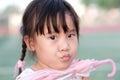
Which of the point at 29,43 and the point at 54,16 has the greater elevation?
the point at 54,16

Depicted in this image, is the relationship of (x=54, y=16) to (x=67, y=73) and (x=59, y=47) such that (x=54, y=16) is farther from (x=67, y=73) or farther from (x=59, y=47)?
(x=67, y=73)

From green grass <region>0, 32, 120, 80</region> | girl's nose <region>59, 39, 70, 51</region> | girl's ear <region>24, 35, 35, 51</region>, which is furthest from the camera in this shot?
green grass <region>0, 32, 120, 80</region>

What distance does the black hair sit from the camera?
1712 mm

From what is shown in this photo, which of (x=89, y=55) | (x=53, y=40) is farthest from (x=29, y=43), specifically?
(x=89, y=55)

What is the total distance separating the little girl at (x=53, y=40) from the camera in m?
1.71

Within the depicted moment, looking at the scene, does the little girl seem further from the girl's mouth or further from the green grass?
the green grass

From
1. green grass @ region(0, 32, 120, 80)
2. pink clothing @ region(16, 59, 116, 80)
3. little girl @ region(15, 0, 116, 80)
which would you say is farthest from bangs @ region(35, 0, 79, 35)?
green grass @ region(0, 32, 120, 80)

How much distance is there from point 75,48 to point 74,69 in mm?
98

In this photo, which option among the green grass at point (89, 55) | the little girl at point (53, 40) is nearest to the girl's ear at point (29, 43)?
the little girl at point (53, 40)

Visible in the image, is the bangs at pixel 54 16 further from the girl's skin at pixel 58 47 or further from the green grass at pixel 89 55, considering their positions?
the green grass at pixel 89 55

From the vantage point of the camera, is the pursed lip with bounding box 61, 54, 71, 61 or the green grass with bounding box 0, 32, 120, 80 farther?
the green grass with bounding box 0, 32, 120, 80

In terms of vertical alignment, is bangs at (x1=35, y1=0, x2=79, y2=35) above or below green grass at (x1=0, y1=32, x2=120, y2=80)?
above

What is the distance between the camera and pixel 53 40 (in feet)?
5.62

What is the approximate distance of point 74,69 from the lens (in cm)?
177
